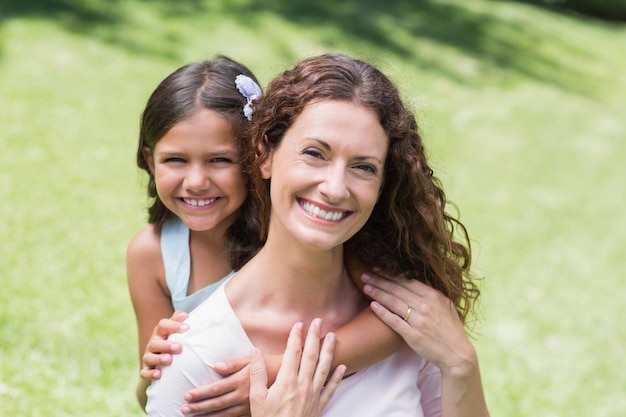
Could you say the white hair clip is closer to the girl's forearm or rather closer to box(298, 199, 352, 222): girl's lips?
box(298, 199, 352, 222): girl's lips

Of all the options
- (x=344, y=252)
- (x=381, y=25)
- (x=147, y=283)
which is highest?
(x=344, y=252)

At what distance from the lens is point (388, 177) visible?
2.60 meters

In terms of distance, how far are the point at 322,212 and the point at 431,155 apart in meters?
1.06

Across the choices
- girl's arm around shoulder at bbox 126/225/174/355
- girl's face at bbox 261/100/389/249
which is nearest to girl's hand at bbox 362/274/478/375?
girl's face at bbox 261/100/389/249

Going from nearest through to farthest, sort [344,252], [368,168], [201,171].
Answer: [368,168]
[344,252]
[201,171]

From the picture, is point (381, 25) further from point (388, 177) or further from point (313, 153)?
point (313, 153)

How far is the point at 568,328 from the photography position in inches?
249

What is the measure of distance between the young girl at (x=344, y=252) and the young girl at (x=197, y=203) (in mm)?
111

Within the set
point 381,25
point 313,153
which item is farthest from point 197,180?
point 381,25

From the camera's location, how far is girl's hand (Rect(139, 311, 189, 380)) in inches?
94.7

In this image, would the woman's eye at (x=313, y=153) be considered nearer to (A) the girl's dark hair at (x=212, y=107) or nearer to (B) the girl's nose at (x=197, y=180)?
(A) the girl's dark hair at (x=212, y=107)

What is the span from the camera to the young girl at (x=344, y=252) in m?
2.39

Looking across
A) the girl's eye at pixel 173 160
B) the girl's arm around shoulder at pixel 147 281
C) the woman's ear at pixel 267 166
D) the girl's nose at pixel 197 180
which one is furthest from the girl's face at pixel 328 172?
the girl's arm around shoulder at pixel 147 281

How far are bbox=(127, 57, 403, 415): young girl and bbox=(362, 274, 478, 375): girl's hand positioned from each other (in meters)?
0.06
